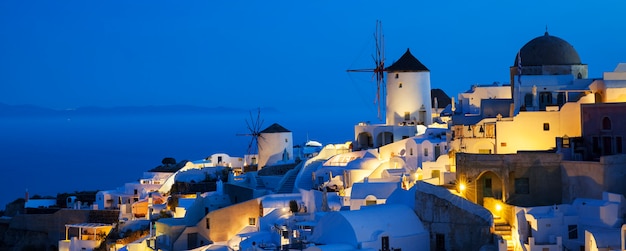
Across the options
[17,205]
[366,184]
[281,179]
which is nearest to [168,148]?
[17,205]

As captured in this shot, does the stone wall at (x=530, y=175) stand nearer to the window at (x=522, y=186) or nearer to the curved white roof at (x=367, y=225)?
the window at (x=522, y=186)

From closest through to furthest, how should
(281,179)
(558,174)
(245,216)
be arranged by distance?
(558,174)
(245,216)
(281,179)

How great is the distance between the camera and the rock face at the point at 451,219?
2742 cm

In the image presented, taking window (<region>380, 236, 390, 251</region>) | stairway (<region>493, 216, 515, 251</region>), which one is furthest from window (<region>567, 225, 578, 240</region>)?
window (<region>380, 236, 390, 251</region>)

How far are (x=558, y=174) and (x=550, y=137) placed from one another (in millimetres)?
2936

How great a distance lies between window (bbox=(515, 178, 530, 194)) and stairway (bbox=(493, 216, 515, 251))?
121 cm

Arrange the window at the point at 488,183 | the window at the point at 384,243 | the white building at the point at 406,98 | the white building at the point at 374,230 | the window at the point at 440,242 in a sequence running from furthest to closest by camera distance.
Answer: the white building at the point at 406,98 < the window at the point at 488,183 < the window at the point at 440,242 < the window at the point at 384,243 < the white building at the point at 374,230

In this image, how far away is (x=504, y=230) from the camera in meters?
27.5

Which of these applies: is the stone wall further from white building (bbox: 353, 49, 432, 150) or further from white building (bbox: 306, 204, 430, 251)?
white building (bbox: 353, 49, 432, 150)

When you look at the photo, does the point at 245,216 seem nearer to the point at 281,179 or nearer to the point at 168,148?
the point at 281,179

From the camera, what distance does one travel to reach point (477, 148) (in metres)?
33.2

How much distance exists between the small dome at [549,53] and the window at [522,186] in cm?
764

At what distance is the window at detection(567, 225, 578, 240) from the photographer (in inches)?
1037

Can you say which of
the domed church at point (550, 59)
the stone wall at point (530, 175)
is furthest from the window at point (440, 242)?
the domed church at point (550, 59)
